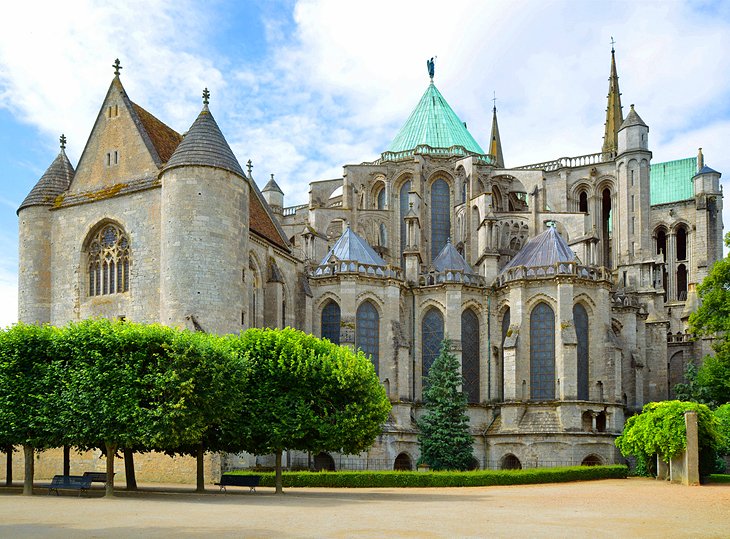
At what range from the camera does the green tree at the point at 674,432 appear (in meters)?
41.4

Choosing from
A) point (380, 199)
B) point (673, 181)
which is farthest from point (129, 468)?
point (673, 181)

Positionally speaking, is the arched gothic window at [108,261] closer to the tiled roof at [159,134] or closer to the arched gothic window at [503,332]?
the tiled roof at [159,134]

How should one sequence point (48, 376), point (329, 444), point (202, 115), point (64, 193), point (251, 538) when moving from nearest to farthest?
point (251, 538), point (48, 376), point (329, 444), point (202, 115), point (64, 193)

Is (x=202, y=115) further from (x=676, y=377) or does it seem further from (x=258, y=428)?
(x=676, y=377)

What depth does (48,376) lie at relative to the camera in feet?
104

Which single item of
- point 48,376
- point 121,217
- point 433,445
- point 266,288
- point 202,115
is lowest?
point 433,445

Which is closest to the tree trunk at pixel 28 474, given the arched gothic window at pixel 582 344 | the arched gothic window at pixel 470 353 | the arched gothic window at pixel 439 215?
the arched gothic window at pixel 470 353

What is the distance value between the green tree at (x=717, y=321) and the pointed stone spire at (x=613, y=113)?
1158 inches

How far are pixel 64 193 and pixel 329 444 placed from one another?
21874mm

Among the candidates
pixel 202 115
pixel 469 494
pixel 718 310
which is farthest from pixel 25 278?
pixel 718 310

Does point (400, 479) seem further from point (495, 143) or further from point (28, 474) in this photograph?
point (495, 143)

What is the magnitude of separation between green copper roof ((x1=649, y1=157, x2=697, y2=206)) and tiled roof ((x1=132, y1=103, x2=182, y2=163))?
154ft

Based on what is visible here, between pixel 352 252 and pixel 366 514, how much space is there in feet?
111

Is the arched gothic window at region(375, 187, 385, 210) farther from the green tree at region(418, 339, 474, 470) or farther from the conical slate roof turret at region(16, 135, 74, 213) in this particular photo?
the conical slate roof turret at region(16, 135, 74, 213)
